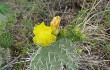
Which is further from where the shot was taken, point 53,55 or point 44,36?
point 53,55

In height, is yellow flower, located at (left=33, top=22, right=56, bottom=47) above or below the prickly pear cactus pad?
above

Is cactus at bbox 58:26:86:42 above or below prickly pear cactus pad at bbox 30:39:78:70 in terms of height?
above

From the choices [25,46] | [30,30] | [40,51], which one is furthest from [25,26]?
[40,51]

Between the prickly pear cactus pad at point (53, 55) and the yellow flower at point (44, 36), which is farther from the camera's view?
the prickly pear cactus pad at point (53, 55)

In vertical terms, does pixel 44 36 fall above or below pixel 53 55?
above

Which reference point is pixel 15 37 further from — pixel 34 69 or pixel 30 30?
pixel 34 69

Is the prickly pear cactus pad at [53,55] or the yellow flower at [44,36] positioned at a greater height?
the yellow flower at [44,36]

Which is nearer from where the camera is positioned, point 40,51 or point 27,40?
point 40,51

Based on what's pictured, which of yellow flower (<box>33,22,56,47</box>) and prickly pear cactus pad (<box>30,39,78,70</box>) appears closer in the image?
yellow flower (<box>33,22,56,47</box>)
